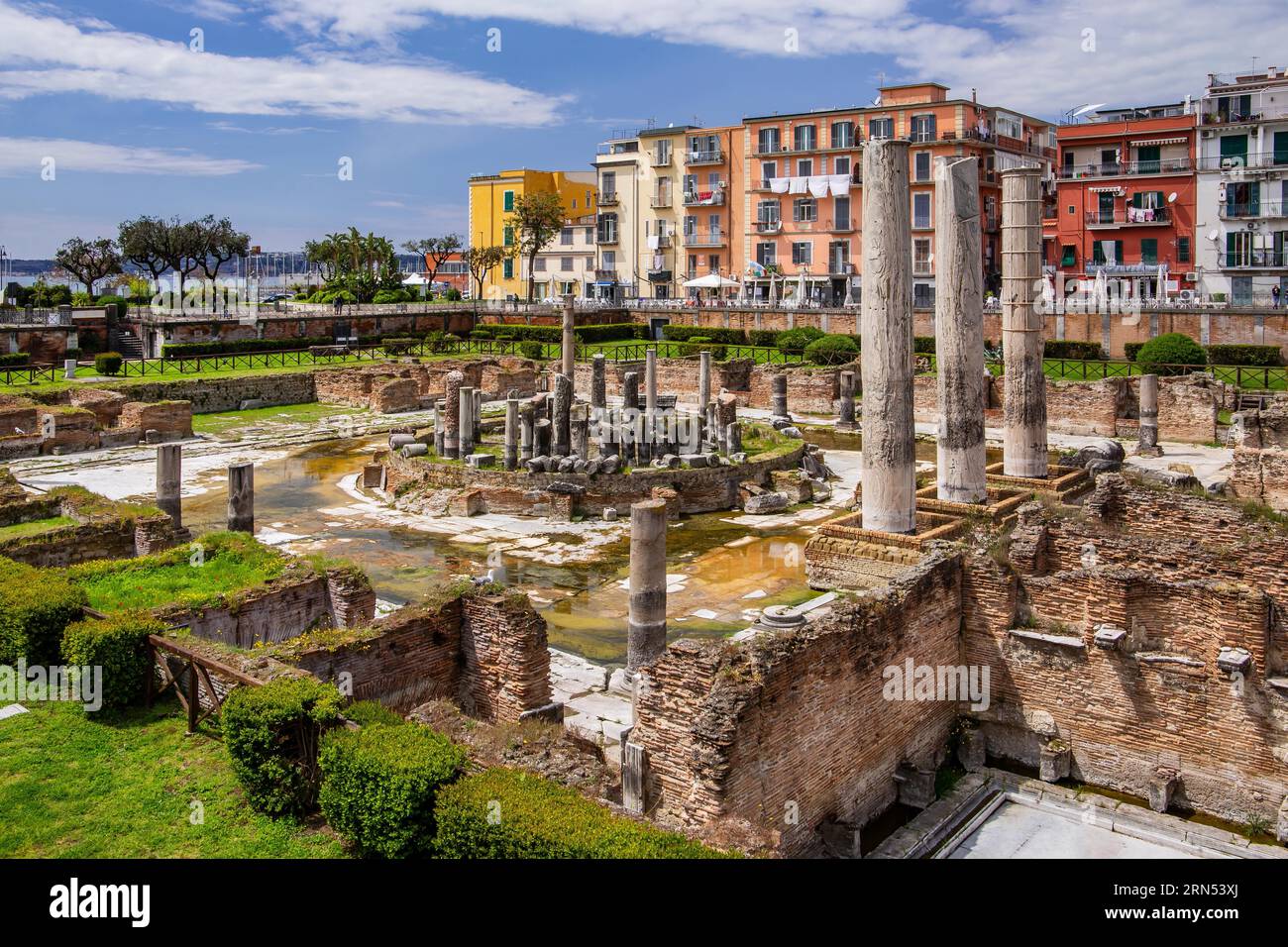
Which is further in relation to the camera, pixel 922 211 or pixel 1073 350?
pixel 922 211

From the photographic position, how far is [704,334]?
196 ft

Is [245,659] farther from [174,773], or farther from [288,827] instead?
[288,827]

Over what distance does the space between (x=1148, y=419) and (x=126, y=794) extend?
2798cm

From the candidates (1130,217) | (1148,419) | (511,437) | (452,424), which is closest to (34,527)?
(511,437)

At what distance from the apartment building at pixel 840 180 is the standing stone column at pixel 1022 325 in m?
38.8

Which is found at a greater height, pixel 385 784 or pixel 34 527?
pixel 34 527

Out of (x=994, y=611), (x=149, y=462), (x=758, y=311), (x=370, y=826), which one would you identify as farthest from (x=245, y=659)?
(x=758, y=311)

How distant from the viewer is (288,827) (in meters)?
9.38

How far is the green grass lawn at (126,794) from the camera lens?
29.6 feet

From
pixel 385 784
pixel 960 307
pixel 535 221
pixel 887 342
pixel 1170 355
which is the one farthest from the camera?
pixel 535 221

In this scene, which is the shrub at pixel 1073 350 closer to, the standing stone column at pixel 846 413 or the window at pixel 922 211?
the standing stone column at pixel 846 413

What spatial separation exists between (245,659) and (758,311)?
52061mm

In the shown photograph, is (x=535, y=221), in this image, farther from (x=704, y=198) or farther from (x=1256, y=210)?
(x=1256, y=210)

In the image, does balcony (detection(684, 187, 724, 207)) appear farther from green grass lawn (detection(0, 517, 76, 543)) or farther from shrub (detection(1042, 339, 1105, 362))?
green grass lawn (detection(0, 517, 76, 543))
